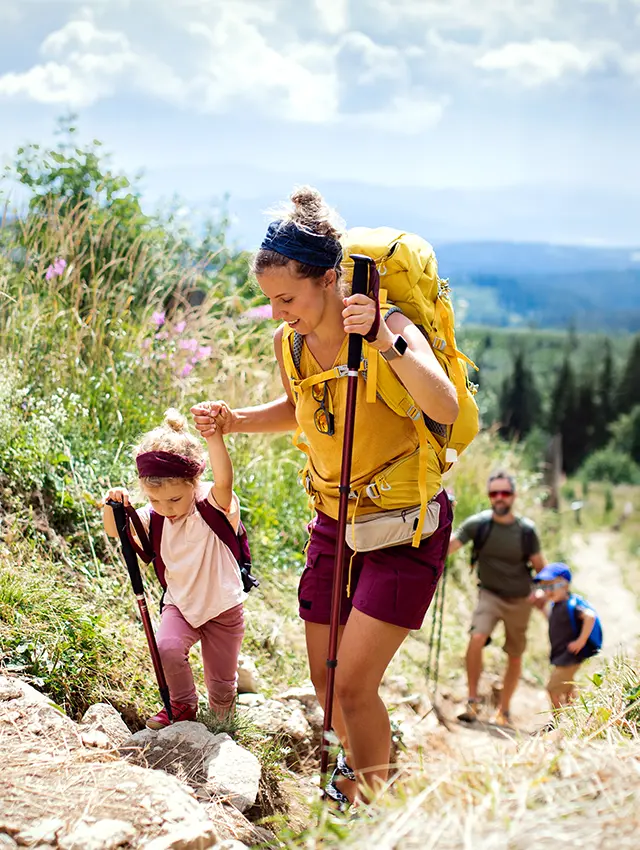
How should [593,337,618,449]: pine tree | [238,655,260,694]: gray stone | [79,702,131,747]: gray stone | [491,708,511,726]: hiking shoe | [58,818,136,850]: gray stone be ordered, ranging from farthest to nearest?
[593,337,618,449]: pine tree < [491,708,511,726]: hiking shoe < [238,655,260,694]: gray stone < [79,702,131,747]: gray stone < [58,818,136,850]: gray stone

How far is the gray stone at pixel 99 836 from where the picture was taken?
2.56 m

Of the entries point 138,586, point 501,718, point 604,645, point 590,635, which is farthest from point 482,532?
point 604,645

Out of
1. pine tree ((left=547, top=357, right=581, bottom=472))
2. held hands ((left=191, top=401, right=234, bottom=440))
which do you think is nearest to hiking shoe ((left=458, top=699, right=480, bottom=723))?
held hands ((left=191, top=401, right=234, bottom=440))

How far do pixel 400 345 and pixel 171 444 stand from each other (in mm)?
1149

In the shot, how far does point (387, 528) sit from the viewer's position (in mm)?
3129

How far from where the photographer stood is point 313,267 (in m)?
3.06

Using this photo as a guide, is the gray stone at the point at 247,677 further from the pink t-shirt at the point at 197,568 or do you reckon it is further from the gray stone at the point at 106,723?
the gray stone at the point at 106,723

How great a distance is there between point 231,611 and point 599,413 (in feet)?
323

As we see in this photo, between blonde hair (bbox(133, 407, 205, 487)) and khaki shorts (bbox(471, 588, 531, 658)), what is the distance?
423 centimetres

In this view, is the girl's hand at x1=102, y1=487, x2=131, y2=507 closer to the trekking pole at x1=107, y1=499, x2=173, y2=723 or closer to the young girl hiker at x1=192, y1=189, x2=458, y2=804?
the trekking pole at x1=107, y1=499, x2=173, y2=723

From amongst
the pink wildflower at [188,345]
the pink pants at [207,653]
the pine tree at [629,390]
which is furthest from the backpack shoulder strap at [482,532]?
the pine tree at [629,390]

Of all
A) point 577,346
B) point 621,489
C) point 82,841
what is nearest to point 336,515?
point 82,841

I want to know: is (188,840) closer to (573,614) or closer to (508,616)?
(573,614)

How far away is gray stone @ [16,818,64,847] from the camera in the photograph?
2.59 m
